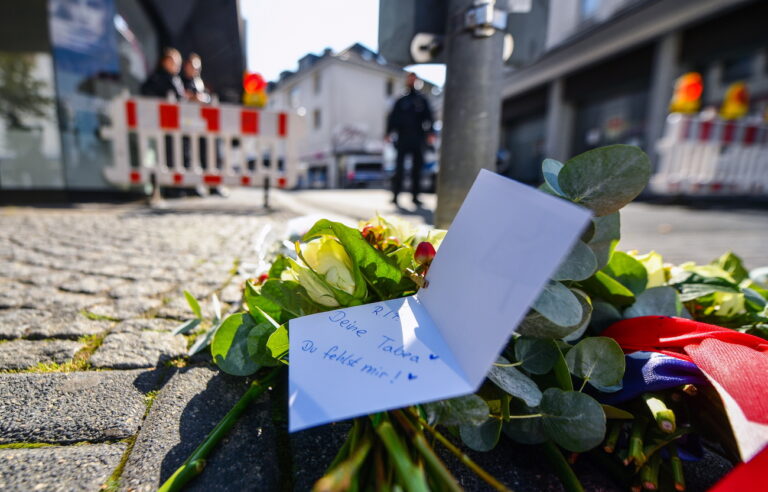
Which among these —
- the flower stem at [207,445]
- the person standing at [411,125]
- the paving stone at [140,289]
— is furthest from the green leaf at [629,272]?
the person standing at [411,125]

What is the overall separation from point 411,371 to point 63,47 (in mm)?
7325

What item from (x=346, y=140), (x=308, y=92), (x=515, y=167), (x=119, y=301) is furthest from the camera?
(x=308, y=92)

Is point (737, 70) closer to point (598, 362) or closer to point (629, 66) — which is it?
point (629, 66)

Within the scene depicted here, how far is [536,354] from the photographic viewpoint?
658mm

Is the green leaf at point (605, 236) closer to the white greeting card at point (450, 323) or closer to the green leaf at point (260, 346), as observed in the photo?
the white greeting card at point (450, 323)

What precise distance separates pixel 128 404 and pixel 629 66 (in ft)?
43.2

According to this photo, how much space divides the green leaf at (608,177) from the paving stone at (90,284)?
1.79m

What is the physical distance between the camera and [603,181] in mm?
620

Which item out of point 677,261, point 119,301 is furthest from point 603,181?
point 677,261

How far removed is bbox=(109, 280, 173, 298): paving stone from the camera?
5.36ft

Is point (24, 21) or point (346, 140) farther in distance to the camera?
point (346, 140)

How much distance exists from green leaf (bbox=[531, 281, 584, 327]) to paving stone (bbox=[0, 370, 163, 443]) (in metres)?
0.74

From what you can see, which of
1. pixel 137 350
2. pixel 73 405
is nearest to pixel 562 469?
pixel 73 405

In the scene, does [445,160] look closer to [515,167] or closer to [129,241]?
[129,241]
